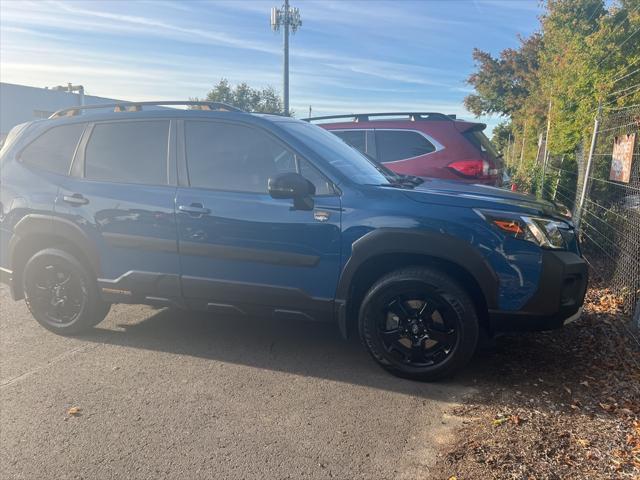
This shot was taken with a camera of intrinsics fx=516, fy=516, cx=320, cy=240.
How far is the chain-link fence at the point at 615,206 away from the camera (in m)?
5.24

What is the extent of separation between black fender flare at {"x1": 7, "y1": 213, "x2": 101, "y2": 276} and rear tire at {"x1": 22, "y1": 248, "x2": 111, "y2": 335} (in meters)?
0.15

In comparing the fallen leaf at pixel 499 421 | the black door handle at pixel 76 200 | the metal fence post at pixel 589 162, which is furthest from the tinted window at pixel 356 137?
the fallen leaf at pixel 499 421

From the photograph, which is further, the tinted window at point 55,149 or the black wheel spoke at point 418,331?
the tinted window at point 55,149

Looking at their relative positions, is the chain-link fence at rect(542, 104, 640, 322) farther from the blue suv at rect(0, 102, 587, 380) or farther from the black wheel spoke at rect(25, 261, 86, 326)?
the black wheel spoke at rect(25, 261, 86, 326)

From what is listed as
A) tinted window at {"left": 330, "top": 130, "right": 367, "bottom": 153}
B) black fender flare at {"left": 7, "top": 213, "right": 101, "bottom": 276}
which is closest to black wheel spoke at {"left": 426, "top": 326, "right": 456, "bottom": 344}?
black fender flare at {"left": 7, "top": 213, "right": 101, "bottom": 276}

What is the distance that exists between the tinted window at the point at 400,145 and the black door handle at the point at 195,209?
3631 mm

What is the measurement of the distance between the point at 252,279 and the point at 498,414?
6.27ft

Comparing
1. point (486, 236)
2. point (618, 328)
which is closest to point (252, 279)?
point (486, 236)

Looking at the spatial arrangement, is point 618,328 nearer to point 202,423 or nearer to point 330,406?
point 330,406

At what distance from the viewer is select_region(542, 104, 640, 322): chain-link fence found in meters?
5.24

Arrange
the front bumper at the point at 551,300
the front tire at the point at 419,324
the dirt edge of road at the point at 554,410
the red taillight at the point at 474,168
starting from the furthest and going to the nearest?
1. the red taillight at the point at 474,168
2. the front tire at the point at 419,324
3. the front bumper at the point at 551,300
4. the dirt edge of road at the point at 554,410

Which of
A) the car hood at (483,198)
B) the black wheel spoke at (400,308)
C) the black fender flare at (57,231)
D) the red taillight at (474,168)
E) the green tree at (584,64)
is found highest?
the green tree at (584,64)

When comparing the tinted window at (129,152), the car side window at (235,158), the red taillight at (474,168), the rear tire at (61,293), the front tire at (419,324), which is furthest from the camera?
the red taillight at (474,168)

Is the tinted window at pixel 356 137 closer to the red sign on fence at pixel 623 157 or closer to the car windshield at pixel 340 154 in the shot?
the car windshield at pixel 340 154
